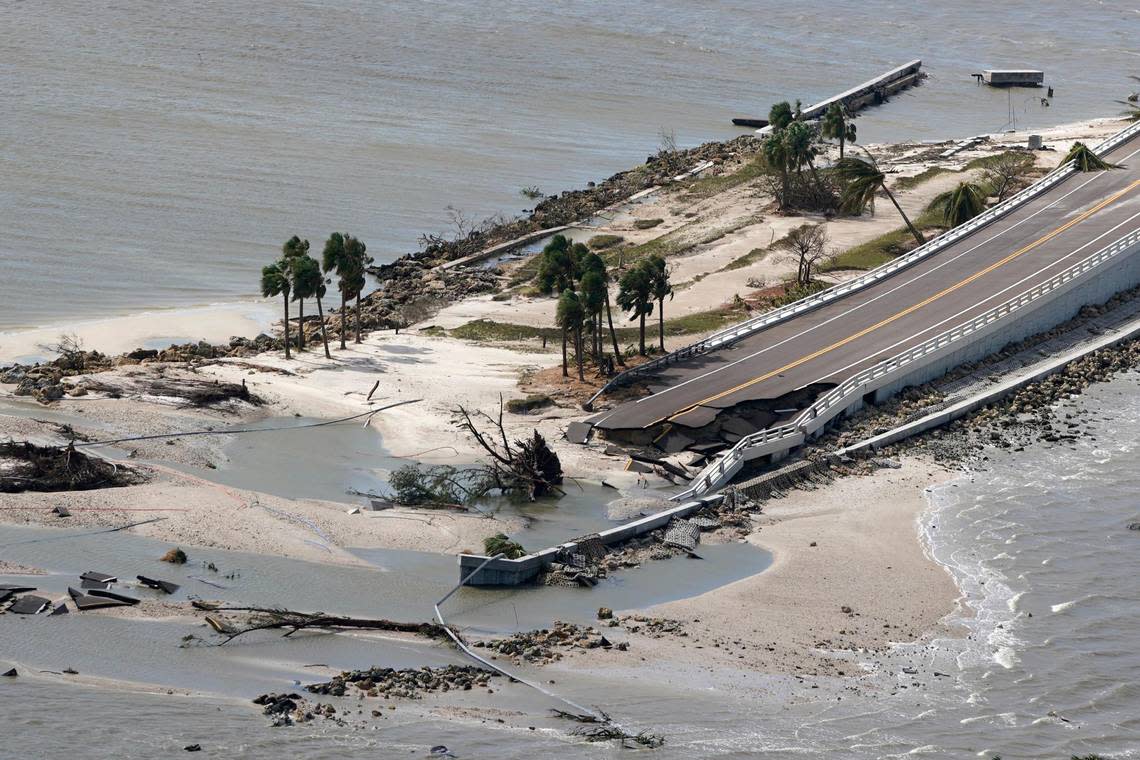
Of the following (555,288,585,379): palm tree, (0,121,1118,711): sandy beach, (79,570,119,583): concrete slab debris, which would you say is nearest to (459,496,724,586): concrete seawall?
(0,121,1118,711): sandy beach

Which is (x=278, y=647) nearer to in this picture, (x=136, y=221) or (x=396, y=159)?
Result: (x=136, y=221)

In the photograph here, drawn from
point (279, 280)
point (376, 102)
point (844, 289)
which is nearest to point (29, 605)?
point (279, 280)

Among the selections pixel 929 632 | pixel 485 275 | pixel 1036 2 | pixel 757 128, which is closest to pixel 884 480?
pixel 929 632

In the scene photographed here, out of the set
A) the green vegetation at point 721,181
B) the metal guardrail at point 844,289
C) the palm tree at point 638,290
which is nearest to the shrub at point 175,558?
the metal guardrail at point 844,289

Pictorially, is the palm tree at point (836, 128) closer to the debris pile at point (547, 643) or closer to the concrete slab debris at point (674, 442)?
→ the concrete slab debris at point (674, 442)

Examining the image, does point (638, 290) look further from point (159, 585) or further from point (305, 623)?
point (159, 585)

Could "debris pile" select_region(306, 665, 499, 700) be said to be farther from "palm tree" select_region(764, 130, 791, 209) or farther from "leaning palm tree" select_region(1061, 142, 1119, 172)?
"leaning palm tree" select_region(1061, 142, 1119, 172)
